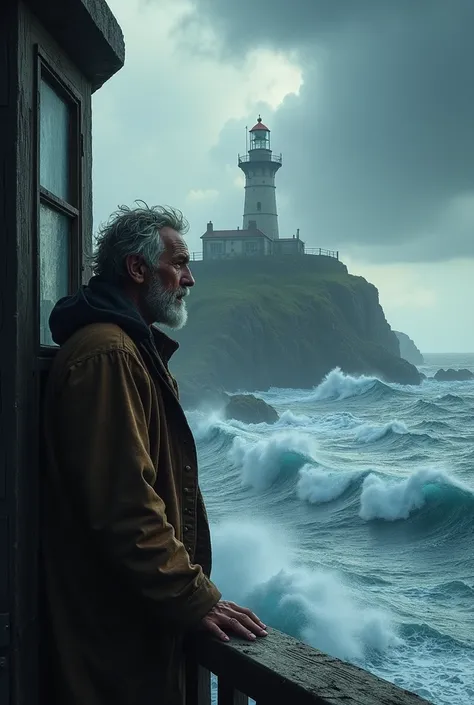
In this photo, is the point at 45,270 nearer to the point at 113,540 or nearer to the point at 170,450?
the point at 170,450

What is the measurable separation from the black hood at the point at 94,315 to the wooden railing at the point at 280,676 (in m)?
0.71

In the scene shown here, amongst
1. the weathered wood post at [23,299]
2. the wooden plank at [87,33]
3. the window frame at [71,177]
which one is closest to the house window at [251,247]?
the wooden plank at [87,33]

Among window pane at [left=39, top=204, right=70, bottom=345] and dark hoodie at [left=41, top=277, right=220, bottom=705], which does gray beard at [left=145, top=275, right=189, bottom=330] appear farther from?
window pane at [left=39, top=204, right=70, bottom=345]

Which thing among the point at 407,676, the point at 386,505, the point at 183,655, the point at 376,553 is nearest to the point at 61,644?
the point at 183,655

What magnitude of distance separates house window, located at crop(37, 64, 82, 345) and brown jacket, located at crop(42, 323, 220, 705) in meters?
0.42

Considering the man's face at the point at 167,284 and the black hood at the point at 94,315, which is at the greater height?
the man's face at the point at 167,284

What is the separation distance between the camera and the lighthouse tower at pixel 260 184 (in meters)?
65.8

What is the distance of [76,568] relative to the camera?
172 cm

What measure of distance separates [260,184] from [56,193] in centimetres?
6548

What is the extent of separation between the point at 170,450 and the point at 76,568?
331mm

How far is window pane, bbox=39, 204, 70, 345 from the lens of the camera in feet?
7.02

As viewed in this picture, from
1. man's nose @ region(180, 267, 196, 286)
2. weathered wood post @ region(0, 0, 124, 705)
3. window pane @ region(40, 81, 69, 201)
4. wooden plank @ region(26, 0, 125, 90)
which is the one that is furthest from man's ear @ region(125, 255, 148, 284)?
wooden plank @ region(26, 0, 125, 90)

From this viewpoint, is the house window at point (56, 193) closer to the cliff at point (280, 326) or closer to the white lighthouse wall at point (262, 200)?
the cliff at point (280, 326)

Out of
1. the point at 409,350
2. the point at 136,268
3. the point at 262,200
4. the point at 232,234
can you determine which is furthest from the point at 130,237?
the point at 409,350
